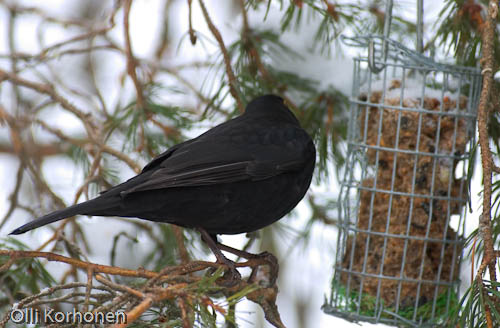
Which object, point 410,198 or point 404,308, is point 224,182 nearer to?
point 410,198

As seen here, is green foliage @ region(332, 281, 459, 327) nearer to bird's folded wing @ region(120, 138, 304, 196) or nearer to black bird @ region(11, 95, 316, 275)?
black bird @ region(11, 95, 316, 275)

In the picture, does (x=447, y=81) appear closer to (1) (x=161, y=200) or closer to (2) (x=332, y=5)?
(2) (x=332, y=5)

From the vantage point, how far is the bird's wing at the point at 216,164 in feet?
8.64

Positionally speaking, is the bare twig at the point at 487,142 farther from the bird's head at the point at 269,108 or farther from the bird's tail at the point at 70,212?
the bird's tail at the point at 70,212

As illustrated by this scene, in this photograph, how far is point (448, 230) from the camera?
3170 millimetres

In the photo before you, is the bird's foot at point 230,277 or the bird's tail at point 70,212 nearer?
the bird's tail at point 70,212

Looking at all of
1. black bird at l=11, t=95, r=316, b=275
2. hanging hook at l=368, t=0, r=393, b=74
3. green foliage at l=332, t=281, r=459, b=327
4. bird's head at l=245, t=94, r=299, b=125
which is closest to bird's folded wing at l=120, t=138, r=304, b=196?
black bird at l=11, t=95, r=316, b=275

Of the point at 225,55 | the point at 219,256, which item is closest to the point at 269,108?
the point at 225,55

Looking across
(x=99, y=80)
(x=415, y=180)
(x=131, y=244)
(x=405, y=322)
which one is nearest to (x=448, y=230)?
(x=415, y=180)

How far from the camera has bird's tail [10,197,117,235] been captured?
2.26m

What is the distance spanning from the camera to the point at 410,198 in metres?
3.12

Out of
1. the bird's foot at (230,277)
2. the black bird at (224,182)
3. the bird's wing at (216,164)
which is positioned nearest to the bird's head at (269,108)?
the black bird at (224,182)

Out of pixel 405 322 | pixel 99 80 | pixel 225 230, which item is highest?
pixel 99 80

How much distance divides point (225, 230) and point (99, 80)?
3.65m
